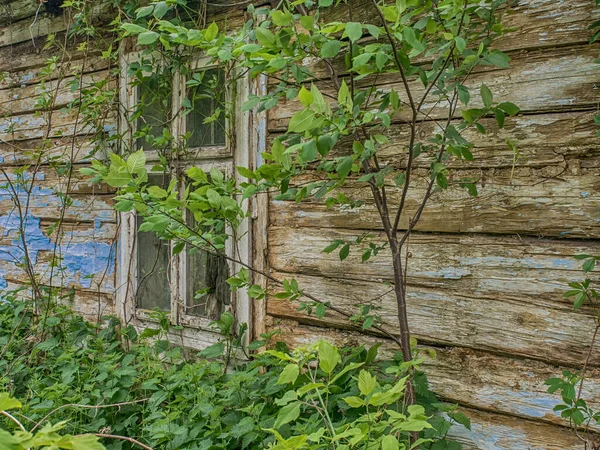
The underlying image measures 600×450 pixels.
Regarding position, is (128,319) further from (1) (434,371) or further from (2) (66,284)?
(1) (434,371)

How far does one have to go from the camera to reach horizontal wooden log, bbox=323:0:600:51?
206cm

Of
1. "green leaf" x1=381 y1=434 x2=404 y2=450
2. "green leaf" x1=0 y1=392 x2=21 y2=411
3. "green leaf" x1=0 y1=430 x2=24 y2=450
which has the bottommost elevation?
"green leaf" x1=381 y1=434 x2=404 y2=450

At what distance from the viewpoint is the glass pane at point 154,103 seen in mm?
3420

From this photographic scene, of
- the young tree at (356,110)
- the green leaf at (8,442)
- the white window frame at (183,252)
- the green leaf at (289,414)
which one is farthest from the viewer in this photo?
the white window frame at (183,252)

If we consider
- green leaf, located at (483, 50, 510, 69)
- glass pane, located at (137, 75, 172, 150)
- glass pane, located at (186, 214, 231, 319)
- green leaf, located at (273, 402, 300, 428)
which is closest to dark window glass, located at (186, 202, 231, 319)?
glass pane, located at (186, 214, 231, 319)

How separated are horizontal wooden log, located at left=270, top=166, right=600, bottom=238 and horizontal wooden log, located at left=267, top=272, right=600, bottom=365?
0.28 metres

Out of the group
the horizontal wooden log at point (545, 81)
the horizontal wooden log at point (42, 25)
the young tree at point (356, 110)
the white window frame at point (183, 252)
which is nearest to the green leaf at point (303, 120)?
the young tree at point (356, 110)

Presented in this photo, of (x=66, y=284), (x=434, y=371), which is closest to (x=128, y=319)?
(x=66, y=284)

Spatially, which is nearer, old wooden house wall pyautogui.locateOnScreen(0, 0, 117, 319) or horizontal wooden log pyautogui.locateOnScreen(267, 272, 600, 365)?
horizontal wooden log pyautogui.locateOnScreen(267, 272, 600, 365)

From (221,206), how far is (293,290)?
0.43m

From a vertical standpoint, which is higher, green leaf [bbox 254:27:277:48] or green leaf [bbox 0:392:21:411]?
green leaf [bbox 254:27:277:48]

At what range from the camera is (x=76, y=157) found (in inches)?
158

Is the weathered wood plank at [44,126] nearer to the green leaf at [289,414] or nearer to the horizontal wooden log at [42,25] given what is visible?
the horizontal wooden log at [42,25]

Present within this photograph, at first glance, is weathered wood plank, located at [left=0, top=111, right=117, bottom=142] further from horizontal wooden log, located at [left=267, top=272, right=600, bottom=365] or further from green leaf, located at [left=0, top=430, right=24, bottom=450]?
green leaf, located at [left=0, top=430, right=24, bottom=450]
